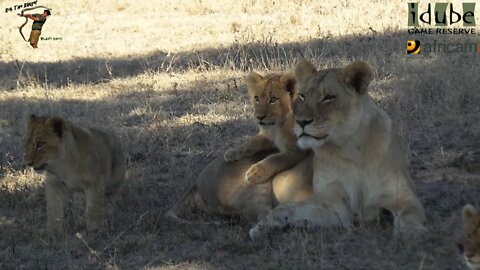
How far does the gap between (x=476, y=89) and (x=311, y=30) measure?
15.9 feet

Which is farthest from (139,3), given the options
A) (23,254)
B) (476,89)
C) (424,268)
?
(424,268)

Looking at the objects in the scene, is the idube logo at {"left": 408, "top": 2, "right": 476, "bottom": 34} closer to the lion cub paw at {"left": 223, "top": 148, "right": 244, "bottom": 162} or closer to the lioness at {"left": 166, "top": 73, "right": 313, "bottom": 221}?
the lioness at {"left": 166, "top": 73, "right": 313, "bottom": 221}

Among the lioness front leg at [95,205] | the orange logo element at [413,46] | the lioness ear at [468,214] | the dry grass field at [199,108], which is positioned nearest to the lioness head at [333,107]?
the dry grass field at [199,108]

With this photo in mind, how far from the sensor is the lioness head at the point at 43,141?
18.8 feet

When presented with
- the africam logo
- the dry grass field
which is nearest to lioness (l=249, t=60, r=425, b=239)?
the dry grass field

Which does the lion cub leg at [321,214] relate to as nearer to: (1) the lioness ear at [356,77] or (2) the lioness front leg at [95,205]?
(1) the lioness ear at [356,77]

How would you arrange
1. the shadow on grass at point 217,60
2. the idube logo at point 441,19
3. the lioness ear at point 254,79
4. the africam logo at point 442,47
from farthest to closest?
the idube logo at point 441,19
the shadow on grass at point 217,60
the africam logo at point 442,47
the lioness ear at point 254,79

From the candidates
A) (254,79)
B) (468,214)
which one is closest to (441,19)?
(254,79)

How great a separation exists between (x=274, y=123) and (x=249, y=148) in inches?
12.4

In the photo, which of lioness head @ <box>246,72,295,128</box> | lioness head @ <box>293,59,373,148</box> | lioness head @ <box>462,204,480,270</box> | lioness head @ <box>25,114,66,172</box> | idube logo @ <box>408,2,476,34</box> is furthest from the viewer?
idube logo @ <box>408,2,476,34</box>

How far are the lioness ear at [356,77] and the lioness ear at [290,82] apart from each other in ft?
2.69

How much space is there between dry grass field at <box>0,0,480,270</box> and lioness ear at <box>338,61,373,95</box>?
88 cm

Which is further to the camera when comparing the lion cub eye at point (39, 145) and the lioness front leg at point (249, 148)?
the lioness front leg at point (249, 148)

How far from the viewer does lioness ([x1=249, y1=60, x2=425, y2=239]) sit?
5.00m
